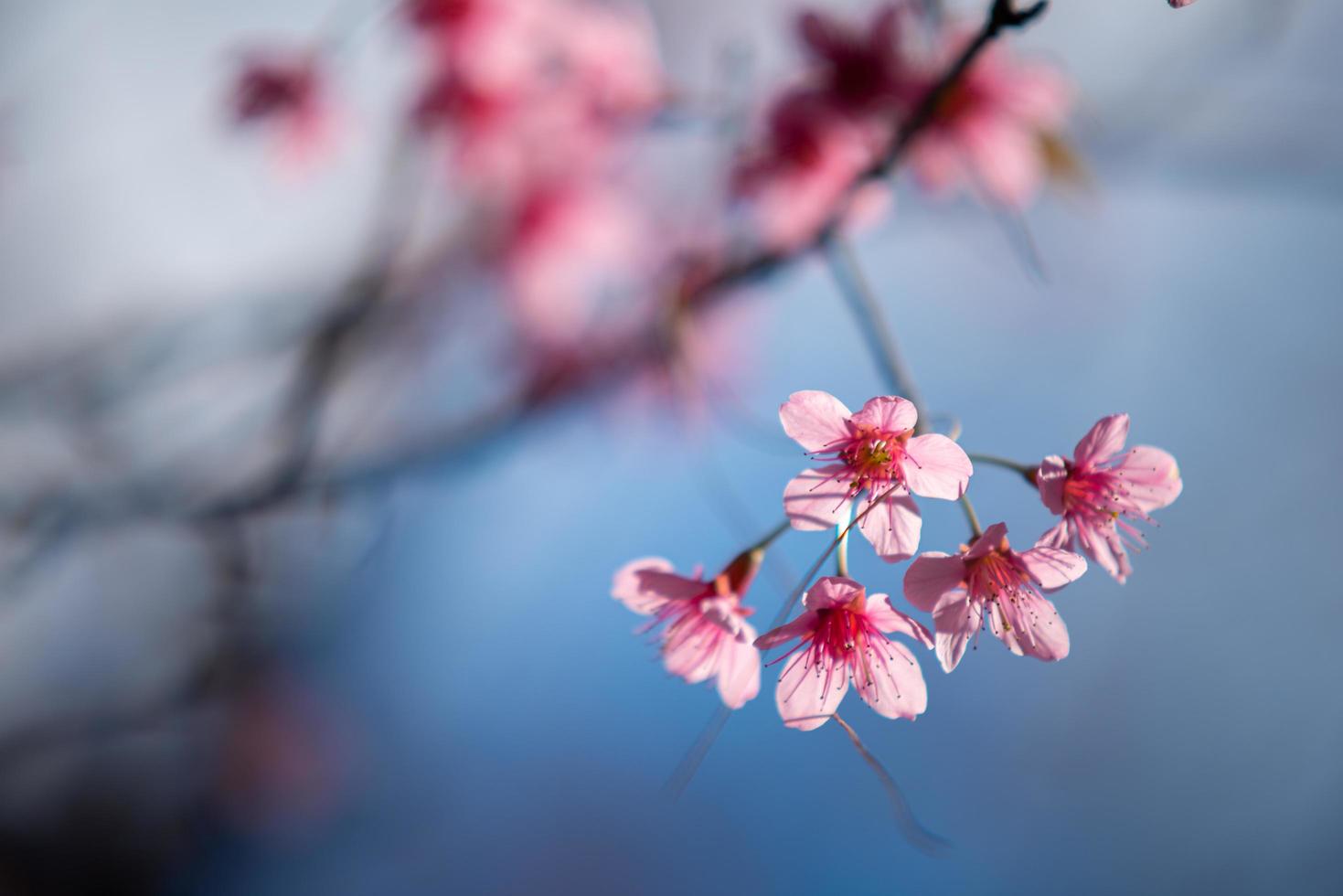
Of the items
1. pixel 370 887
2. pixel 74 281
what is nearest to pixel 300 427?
pixel 74 281

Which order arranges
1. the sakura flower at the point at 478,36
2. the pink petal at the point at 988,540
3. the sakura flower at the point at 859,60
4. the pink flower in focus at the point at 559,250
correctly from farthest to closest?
the pink flower in focus at the point at 559,250 → the sakura flower at the point at 478,36 → the sakura flower at the point at 859,60 → the pink petal at the point at 988,540

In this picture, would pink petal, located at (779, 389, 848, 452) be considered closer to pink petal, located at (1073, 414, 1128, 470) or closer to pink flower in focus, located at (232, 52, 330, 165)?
pink petal, located at (1073, 414, 1128, 470)

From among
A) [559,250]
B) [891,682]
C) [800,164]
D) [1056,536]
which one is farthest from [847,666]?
[559,250]

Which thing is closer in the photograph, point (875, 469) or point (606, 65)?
point (875, 469)

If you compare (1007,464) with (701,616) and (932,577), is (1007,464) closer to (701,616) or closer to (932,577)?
(932,577)

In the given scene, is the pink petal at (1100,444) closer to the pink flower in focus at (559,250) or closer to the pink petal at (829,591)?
the pink petal at (829,591)

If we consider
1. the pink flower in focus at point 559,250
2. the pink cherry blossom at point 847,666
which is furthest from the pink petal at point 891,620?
the pink flower in focus at point 559,250

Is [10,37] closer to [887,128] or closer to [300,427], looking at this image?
[300,427]
